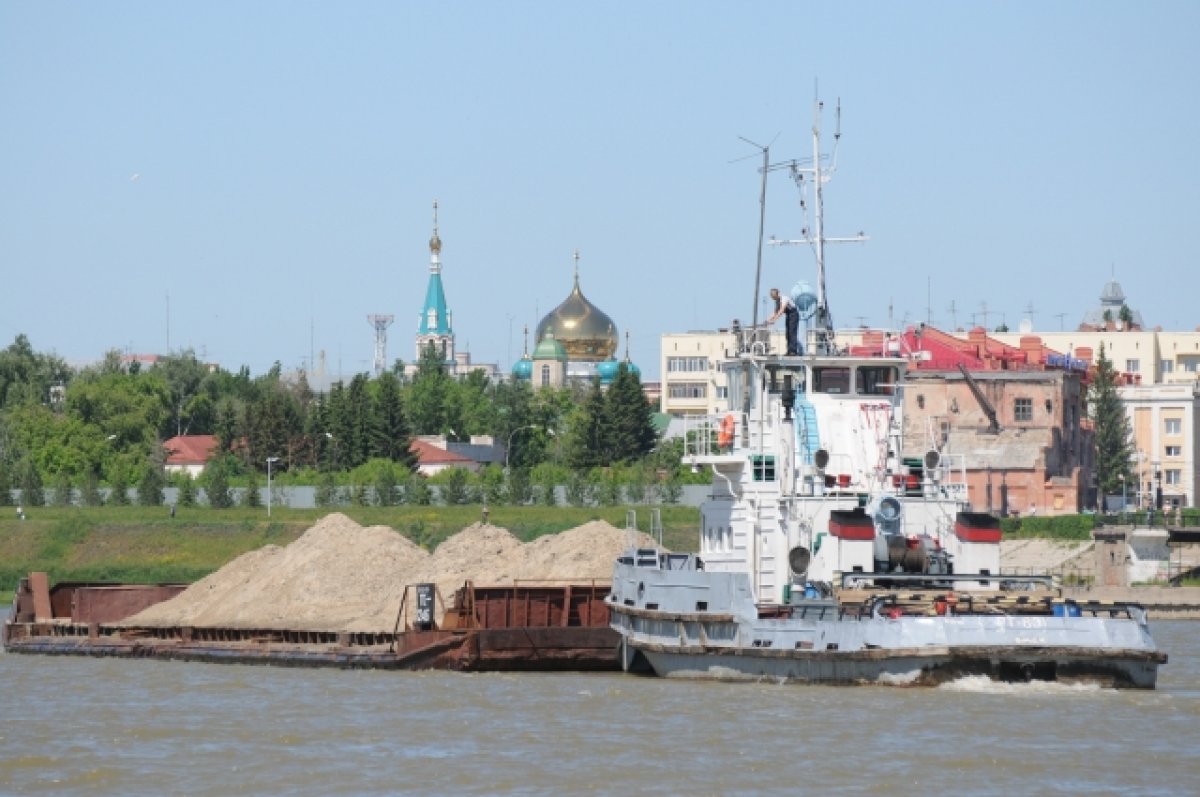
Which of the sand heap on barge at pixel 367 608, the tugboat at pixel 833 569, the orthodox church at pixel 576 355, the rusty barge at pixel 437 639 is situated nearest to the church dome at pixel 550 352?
the orthodox church at pixel 576 355

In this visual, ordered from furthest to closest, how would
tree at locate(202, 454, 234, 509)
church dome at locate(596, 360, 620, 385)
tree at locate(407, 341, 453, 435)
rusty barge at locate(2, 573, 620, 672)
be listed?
1. church dome at locate(596, 360, 620, 385)
2. tree at locate(407, 341, 453, 435)
3. tree at locate(202, 454, 234, 509)
4. rusty barge at locate(2, 573, 620, 672)

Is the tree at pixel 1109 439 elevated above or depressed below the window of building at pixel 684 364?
below

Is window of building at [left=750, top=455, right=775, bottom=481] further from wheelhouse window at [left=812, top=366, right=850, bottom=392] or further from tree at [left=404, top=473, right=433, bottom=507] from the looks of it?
tree at [left=404, top=473, right=433, bottom=507]

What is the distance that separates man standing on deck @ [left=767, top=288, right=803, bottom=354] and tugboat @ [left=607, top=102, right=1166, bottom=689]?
22 centimetres

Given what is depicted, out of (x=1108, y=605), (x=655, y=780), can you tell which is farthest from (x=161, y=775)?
(x=1108, y=605)

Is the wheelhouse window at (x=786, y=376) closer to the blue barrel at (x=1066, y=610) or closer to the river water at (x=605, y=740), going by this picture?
the river water at (x=605, y=740)

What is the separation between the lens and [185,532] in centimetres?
9738

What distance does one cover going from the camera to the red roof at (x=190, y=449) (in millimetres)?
128000

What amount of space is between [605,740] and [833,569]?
24.8 feet

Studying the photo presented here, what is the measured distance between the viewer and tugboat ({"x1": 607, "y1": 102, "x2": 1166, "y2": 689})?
3656 cm

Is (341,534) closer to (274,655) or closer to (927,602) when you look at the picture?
(274,655)

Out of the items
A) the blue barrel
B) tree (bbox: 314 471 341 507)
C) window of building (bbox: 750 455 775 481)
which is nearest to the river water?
the blue barrel

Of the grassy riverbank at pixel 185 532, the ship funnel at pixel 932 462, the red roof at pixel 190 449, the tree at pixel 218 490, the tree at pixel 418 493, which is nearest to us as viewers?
the ship funnel at pixel 932 462

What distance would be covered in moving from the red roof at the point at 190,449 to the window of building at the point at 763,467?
85.7 m
